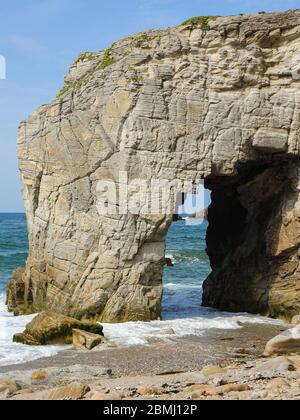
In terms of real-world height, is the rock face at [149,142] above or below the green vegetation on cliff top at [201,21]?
below

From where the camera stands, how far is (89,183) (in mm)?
18344

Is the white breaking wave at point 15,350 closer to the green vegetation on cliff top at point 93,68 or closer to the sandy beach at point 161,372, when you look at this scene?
the sandy beach at point 161,372

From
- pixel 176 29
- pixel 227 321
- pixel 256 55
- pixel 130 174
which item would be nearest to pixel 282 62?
pixel 256 55

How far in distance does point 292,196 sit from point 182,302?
6.58 metres

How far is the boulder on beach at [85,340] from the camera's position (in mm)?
14414

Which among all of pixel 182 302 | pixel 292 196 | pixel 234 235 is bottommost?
pixel 182 302

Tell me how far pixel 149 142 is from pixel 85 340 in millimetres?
6479

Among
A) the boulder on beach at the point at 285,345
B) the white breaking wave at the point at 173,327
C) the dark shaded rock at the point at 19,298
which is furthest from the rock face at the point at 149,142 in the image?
the boulder on beach at the point at 285,345

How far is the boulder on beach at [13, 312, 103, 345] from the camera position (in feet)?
48.6

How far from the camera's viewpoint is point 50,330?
14.9 metres

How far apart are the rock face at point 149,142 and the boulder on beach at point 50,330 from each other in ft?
8.24

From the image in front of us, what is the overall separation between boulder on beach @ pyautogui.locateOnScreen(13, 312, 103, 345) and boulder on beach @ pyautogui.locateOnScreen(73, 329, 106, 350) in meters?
0.25

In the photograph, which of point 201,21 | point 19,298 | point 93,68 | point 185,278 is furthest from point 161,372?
point 185,278
